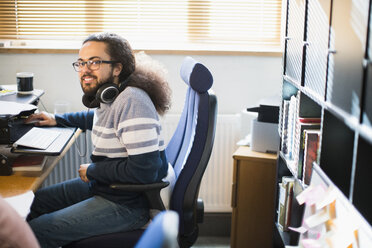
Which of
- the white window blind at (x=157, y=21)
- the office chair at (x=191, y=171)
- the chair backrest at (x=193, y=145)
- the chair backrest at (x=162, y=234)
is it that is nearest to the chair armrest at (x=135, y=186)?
the office chair at (x=191, y=171)

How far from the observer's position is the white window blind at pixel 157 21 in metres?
3.00

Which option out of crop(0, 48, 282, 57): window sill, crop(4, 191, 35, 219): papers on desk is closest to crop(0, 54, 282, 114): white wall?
crop(0, 48, 282, 57): window sill

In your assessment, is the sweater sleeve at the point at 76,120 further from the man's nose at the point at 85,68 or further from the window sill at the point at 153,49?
the window sill at the point at 153,49

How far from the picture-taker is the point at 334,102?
1.46m

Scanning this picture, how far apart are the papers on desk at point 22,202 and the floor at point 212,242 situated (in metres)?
1.48

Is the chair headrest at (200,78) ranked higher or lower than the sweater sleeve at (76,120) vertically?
higher

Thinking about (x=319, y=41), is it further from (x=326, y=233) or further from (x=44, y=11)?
(x=44, y=11)

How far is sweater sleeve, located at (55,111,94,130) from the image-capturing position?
2.33 meters

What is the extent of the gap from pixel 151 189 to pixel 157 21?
1427 millimetres

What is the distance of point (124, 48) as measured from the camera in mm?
→ 2020

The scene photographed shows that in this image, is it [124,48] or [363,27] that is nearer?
[363,27]

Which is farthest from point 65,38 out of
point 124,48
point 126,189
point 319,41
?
point 319,41

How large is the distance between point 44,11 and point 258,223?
5.52 feet

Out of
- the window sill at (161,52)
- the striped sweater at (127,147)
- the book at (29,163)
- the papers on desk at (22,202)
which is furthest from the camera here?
the window sill at (161,52)
